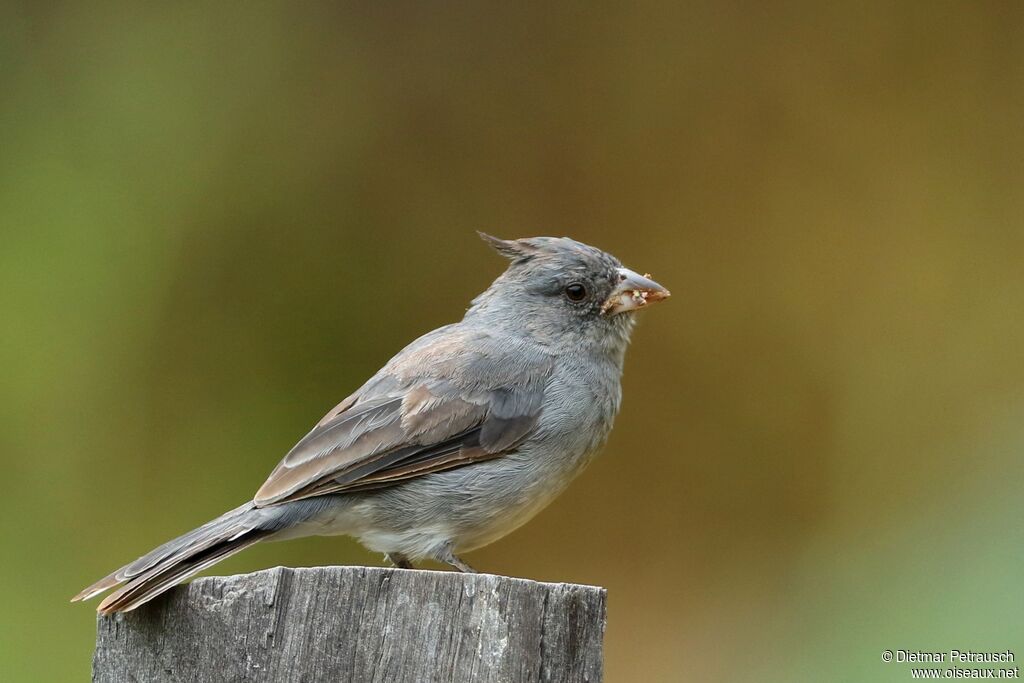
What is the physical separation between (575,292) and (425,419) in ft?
3.74

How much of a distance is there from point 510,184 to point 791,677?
3.33 metres

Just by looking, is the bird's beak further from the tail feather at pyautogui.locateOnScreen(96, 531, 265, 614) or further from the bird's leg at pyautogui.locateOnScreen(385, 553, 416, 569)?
the tail feather at pyautogui.locateOnScreen(96, 531, 265, 614)

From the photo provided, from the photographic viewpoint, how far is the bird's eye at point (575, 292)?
5.14 meters

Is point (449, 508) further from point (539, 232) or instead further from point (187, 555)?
point (539, 232)

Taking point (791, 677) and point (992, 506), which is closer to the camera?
point (992, 506)

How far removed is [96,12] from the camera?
7121 mm

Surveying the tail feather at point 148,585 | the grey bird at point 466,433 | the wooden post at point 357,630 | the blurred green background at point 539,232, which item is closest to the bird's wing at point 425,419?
the grey bird at point 466,433

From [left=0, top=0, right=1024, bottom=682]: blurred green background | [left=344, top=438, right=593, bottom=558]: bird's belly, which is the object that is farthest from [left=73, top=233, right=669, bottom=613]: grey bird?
[left=0, top=0, right=1024, bottom=682]: blurred green background

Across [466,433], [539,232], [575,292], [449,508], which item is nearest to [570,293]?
[575,292]

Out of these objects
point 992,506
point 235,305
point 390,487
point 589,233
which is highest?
point 589,233

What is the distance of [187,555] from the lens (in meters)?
3.48

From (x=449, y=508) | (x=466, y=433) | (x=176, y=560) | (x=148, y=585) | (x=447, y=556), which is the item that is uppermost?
(x=466, y=433)

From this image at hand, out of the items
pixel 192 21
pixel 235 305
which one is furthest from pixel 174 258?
pixel 192 21

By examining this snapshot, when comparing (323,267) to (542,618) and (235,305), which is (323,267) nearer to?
(235,305)
